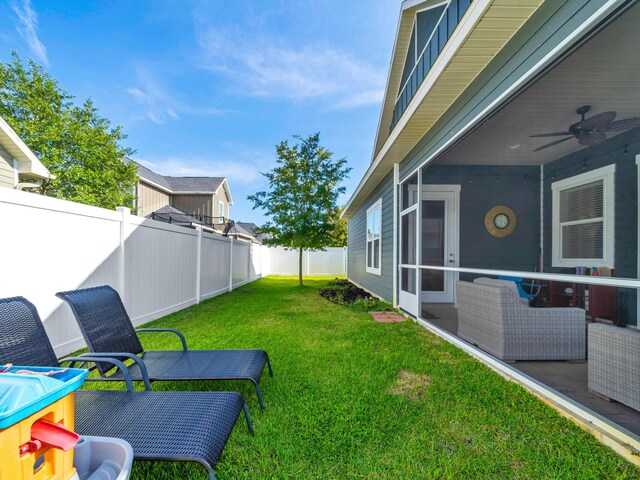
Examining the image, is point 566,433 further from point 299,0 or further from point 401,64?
point 299,0

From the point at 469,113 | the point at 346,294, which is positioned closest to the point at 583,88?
the point at 469,113

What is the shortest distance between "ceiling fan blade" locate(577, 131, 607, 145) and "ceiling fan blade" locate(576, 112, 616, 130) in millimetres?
189

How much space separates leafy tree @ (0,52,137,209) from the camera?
12.5 m

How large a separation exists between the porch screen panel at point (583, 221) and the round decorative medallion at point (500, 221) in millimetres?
881

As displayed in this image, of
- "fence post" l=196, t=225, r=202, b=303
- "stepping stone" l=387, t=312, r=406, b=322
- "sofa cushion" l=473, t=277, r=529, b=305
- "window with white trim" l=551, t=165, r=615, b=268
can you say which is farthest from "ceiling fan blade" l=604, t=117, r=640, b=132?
"fence post" l=196, t=225, r=202, b=303

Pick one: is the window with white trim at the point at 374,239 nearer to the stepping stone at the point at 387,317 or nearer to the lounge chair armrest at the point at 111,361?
the stepping stone at the point at 387,317

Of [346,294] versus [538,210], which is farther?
[346,294]

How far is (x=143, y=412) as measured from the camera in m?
1.61

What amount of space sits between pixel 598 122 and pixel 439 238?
3.34 meters

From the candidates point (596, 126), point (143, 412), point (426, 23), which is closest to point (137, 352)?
point (143, 412)

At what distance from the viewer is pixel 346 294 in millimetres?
8281

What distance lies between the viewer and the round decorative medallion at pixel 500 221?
6680mm

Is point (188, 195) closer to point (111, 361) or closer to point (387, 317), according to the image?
point (387, 317)

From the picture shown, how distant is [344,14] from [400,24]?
2879 millimetres
